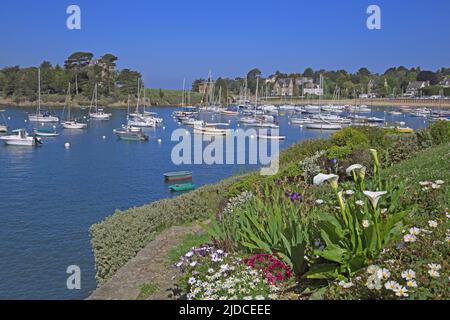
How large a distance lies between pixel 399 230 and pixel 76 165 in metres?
41.8

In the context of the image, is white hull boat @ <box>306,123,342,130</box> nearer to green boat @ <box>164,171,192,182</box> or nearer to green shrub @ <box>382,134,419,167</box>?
green boat @ <box>164,171,192,182</box>

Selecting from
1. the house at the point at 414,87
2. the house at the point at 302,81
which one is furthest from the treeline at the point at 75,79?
the house at the point at 414,87

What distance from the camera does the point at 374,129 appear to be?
17625mm

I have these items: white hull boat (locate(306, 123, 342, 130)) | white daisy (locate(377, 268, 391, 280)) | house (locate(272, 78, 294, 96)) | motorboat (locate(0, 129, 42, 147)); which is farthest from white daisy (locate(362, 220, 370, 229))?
house (locate(272, 78, 294, 96))

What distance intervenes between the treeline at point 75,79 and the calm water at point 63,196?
258 feet

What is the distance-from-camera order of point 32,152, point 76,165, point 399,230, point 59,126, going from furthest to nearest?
point 59,126, point 32,152, point 76,165, point 399,230

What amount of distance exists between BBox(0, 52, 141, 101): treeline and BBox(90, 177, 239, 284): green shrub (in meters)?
123

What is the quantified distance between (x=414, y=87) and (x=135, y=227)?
18389 cm

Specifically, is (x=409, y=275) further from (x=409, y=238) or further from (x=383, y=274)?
(x=409, y=238)

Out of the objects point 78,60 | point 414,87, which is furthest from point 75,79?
point 414,87

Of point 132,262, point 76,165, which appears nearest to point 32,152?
point 76,165

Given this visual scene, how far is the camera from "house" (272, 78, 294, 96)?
588 feet

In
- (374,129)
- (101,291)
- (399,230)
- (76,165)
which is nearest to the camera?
(399,230)

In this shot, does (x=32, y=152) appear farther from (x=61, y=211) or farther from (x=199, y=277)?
(x=199, y=277)
